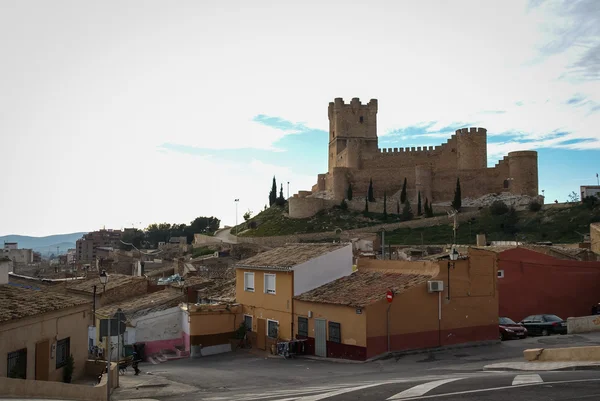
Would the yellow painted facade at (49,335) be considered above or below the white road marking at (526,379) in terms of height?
above

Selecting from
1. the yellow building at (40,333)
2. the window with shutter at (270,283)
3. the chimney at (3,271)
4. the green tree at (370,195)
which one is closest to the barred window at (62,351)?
the yellow building at (40,333)

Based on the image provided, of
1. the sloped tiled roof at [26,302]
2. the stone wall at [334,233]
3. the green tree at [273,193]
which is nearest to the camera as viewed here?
the sloped tiled roof at [26,302]

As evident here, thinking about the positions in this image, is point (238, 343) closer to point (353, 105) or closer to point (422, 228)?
point (422, 228)

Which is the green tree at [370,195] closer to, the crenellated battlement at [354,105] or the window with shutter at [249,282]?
the crenellated battlement at [354,105]

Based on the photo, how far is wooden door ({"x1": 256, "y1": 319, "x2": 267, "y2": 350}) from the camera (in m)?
24.9

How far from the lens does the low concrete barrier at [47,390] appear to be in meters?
10.4

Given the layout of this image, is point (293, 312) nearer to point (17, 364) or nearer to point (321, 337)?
point (321, 337)

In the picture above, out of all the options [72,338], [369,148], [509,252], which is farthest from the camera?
[369,148]

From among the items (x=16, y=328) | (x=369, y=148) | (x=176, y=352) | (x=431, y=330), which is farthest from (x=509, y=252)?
(x=369, y=148)

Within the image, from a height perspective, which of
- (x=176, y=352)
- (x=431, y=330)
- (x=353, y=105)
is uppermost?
(x=353, y=105)

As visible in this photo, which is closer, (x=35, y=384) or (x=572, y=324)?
(x=35, y=384)

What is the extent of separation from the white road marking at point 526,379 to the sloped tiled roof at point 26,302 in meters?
10.6

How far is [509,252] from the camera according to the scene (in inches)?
1101

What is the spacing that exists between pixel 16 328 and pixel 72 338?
3143mm
